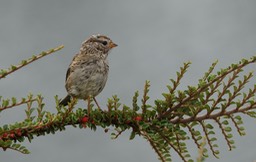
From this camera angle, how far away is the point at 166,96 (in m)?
4.17

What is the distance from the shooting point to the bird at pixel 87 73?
7734mm

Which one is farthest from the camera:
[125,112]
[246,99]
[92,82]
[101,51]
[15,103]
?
[101,51]

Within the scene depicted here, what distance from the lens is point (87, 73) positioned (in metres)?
7.80

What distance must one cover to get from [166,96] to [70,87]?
13.8ft

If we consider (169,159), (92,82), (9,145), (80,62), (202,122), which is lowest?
(169,159)

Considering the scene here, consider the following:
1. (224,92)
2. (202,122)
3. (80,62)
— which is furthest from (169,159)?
(80,62)

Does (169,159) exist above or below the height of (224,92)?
below

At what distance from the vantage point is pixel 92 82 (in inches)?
304

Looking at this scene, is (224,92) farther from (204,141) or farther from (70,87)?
(70,87)

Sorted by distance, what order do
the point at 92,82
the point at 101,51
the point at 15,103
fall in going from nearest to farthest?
the point at 15,103 → the point at 92,82 → the point at 101,51

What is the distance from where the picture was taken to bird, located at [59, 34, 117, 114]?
25.4ft

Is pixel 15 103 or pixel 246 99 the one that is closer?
pixel 15 103

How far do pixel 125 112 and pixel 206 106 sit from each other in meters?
0.99

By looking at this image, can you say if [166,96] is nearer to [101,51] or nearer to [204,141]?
[204,141]
